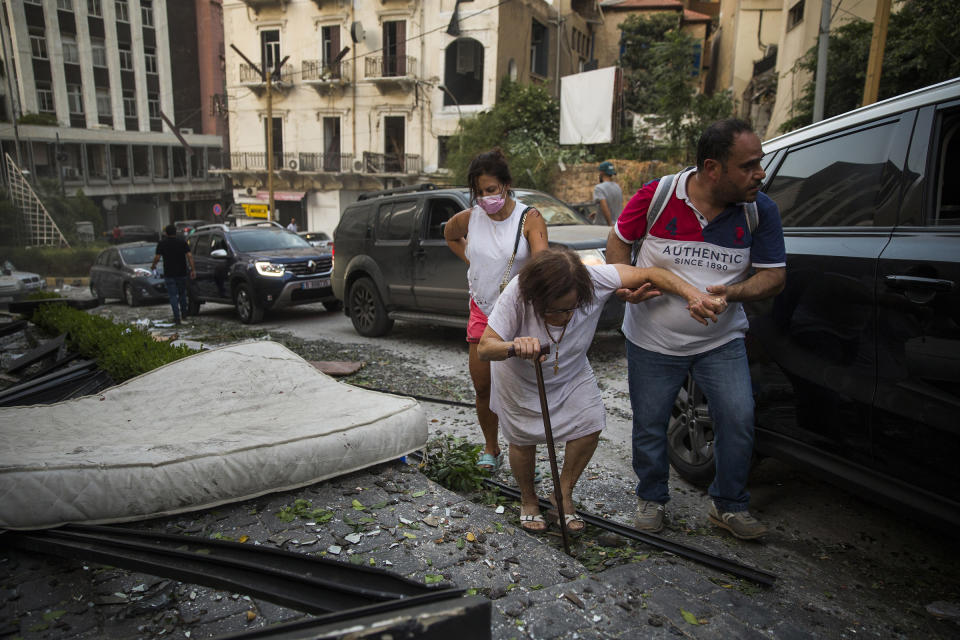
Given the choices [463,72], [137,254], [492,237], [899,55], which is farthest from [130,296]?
[463,72]

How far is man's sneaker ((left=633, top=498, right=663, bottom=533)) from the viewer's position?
3.07 m

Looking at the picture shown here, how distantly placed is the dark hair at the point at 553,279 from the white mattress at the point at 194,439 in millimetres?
1269

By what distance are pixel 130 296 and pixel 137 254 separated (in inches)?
51.7

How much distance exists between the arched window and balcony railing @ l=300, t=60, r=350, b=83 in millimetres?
5763

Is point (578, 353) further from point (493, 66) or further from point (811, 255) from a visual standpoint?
point (493, 66)

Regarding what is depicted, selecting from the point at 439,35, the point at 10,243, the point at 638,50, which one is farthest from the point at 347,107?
A: the point at 10,243

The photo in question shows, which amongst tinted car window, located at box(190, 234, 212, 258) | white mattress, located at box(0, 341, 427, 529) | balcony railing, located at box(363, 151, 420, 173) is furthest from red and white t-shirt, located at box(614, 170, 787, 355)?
balcony railing, located at box(363, 151, 420, 173)

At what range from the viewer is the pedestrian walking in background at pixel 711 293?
8.76 ft

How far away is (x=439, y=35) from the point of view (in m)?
28.9

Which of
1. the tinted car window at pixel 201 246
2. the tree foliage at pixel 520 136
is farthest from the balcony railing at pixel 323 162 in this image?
the tinted car window at pixel 201 246

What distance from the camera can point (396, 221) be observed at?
28.6 feet

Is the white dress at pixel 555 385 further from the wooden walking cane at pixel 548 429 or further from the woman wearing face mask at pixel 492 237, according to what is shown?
the woman wearing face mask at pixel 492 237

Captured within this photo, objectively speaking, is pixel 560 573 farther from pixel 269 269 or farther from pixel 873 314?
pixel 269 269

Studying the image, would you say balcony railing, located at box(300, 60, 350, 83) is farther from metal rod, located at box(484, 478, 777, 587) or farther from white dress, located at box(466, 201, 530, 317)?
metal rod, located at box(484, 478, 777, 587)
